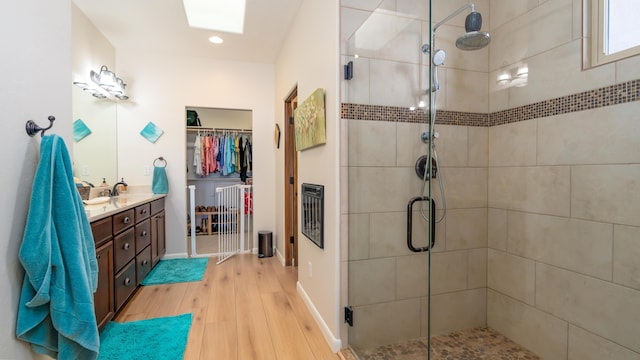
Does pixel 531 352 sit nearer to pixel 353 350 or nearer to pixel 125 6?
pixel 353 350

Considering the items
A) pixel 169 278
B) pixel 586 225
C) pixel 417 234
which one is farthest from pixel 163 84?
pixel 586 225

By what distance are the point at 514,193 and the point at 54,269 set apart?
2598mm

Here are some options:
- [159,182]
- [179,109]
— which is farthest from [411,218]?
[179,109]

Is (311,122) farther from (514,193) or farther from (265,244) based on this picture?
(265,244)

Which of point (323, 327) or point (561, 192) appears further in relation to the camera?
point (323, 327)

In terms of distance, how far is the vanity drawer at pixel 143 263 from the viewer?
2.77 meters

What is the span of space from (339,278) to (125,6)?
124 inches

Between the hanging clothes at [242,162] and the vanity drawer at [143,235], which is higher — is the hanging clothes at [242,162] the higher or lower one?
the higher one

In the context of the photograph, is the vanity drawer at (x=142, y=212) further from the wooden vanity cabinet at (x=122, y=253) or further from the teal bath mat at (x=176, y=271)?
the teal bath mat at (x=176, y=271)

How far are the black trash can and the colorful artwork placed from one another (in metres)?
1.69

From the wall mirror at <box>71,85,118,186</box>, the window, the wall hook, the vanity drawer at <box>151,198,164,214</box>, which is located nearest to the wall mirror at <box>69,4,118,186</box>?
the wall mirror at <box>71,85,118,186</box>

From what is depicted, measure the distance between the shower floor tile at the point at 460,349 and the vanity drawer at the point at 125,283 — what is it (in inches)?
75.7

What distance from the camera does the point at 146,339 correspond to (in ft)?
6.54

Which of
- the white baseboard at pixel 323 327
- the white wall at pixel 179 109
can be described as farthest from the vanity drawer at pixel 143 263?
the white baseboard at pixel 323 327
